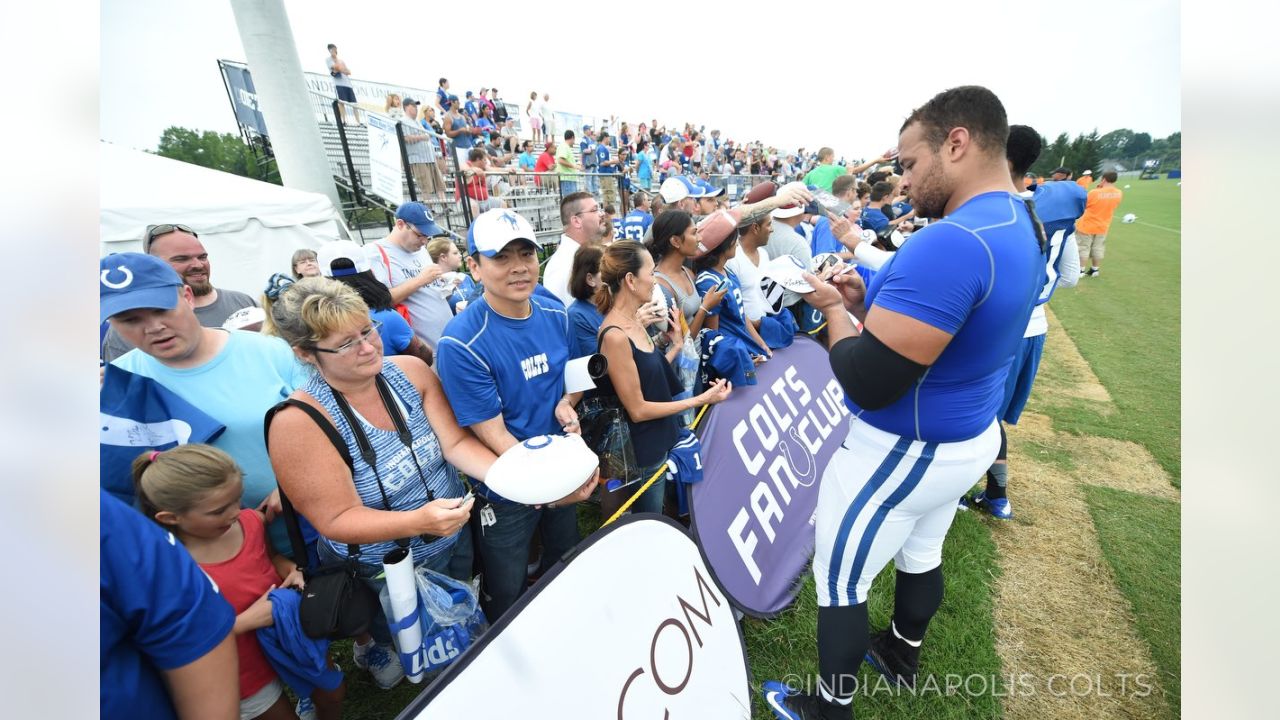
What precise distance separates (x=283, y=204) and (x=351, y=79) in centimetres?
767

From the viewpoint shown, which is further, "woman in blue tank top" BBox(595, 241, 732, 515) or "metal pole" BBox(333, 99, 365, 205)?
"metal pole" BBox(333, 99, 365, 205)

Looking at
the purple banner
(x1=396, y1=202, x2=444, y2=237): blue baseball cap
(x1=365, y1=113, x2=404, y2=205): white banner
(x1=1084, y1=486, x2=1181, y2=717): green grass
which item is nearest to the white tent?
(x1=365, y1=113, x2=404, y2=205): white banner

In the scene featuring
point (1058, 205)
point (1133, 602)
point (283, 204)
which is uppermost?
point (283, 204)

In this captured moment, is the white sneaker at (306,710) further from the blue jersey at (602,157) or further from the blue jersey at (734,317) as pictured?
the blue jersey at (602,157)

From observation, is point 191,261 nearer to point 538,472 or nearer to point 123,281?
point 123,281

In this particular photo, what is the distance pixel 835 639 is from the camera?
2.14 m

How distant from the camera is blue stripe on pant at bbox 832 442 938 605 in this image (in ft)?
6.25

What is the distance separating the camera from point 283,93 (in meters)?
8.13

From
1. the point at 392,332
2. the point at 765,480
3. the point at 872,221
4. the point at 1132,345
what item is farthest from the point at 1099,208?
the point at 392,332

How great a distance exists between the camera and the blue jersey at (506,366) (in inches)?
88.0

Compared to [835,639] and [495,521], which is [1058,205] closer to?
[835,639]

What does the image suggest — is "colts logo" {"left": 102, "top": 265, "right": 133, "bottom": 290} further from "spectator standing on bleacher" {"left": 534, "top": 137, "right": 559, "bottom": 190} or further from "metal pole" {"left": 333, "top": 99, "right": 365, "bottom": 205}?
"spectator standing on bleacher" {"left": 534, "top": 137, "right": 559, "bottom": 190}

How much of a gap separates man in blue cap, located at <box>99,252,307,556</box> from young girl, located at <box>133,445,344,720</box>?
0.27 meters

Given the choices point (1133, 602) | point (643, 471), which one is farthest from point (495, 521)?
point (1133, 602)
